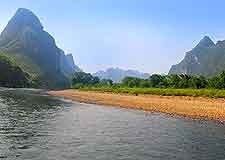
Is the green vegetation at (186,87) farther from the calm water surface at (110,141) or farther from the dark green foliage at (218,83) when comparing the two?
the calm water surface at (110,141)

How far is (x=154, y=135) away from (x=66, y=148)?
10.1m

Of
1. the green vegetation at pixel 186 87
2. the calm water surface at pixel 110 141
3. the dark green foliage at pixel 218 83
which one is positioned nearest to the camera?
the calm water surface at pixel 110 141

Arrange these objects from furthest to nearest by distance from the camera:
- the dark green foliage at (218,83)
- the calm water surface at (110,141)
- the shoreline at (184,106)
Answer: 1. the dark green foliage at (218,83)
2. the shoreline at (184,106)
3. the calm water surface at (110,141)

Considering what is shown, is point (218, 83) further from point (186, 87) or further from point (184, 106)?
point (184, 106)

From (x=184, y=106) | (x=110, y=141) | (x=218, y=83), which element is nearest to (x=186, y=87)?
(x=218, y=83)

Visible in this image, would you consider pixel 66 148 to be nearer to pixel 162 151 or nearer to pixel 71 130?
pixel 162 151

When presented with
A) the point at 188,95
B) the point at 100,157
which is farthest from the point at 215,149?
the point at 188,95

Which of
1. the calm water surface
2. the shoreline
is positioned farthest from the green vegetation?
the calm water surface

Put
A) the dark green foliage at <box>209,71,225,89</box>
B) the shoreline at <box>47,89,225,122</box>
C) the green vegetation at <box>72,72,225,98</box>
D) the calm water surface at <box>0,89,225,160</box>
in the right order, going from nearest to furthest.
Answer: the calm water surface at <box>0,89,225,160</box> → the shoreline at <box>47,89,225,122</box> → the green vegetation at <box>72,72,225,98</box> → the dark green foliage at <box>209,71,225,89</box>

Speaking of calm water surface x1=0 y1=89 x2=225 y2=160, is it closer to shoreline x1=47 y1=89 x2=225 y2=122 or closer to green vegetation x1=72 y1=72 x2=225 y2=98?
shoreline x1=47 y1=89 x2=225 y2=122

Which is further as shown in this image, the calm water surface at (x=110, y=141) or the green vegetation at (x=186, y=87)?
the green vegetation at (x=186, y=87)

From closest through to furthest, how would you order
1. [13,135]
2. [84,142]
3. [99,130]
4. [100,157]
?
[100,157], [84,142], [13,135], [99,130]

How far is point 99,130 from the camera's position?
112 feet

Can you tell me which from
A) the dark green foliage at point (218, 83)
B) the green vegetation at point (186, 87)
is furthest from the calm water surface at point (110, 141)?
the dark green foliage at point (218, 83)
